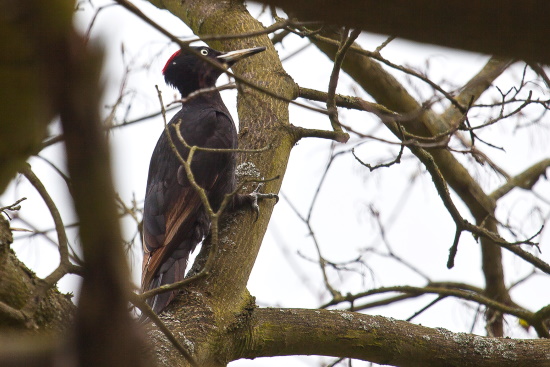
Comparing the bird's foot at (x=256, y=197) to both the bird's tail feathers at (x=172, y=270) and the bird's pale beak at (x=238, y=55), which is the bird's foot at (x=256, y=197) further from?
the bird's pale beak at (x=238, y=55)

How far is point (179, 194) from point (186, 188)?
0.06 m

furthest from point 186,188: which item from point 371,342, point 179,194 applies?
point 371,342

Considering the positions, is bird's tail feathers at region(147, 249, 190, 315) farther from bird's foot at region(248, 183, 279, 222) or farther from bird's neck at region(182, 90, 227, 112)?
bird's neck at region(182, 90, 227, 112)

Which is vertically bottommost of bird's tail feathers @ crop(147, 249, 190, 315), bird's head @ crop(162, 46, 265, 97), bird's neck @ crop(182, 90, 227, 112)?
bird's tail feathers @ crop(147, 249, 190, 315)

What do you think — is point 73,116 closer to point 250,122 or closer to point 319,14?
point 319,14

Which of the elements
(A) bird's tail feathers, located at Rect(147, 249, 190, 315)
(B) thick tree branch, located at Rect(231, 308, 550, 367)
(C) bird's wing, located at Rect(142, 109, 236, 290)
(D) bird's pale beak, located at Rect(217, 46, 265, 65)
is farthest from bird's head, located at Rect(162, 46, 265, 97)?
(B) thick tree branch, located at Rect(231, 308, 550, 367)

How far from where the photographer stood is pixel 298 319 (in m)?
2.78

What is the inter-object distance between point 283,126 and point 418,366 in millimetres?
1460

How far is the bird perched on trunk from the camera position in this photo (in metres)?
3.55

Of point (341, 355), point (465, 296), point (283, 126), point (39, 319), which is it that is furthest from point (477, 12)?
Result: point (465, 296)

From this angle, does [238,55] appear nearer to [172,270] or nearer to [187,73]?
[187,73]

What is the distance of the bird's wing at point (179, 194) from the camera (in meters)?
3.59

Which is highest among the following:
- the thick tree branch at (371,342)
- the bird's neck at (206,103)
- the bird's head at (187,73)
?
the bird's head at (187,73)

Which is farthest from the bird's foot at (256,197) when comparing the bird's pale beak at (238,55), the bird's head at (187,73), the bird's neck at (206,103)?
the bird's head at (187,73)
